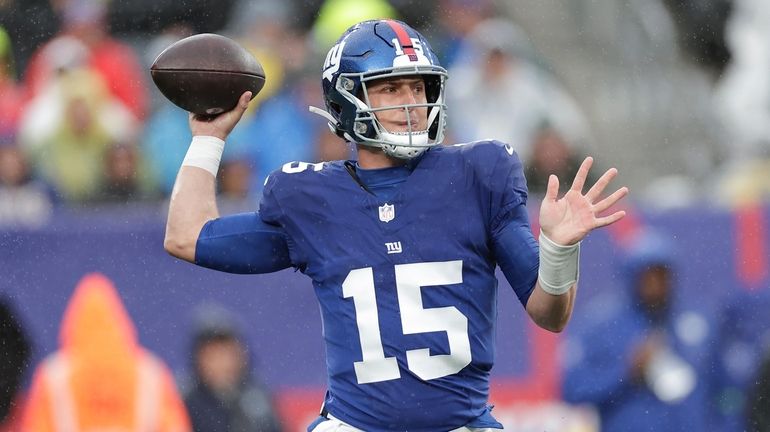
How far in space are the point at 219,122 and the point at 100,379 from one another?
8.82 feet

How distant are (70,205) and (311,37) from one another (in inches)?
72.3

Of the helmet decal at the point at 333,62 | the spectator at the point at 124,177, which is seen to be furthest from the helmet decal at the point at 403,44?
the spectator at the point at 124,177

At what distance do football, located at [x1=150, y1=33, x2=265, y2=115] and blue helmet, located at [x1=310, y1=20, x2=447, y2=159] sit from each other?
0.27 metres

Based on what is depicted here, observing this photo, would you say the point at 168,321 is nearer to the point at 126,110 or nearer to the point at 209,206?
the point at 126,110

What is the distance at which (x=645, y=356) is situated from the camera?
6289 mm

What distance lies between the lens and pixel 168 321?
20.8 feet

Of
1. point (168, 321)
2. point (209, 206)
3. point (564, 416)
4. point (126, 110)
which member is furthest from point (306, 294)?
point (209, 206)

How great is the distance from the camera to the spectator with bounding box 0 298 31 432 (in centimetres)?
623

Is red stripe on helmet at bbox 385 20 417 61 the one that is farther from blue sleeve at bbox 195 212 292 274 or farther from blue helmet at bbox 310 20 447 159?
blue sleeve at bbox 195 212 292 274

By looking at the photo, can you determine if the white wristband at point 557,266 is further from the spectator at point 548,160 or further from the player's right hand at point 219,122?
the spectator at point 548,160

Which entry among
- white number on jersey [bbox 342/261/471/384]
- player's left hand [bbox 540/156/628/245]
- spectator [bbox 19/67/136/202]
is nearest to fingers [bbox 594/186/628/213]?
player's left hand [bbox 540/156/628/245]

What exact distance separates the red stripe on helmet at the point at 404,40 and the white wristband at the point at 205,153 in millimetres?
583

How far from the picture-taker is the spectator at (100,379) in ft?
20.4

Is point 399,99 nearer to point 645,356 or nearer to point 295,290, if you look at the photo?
point 295,290
